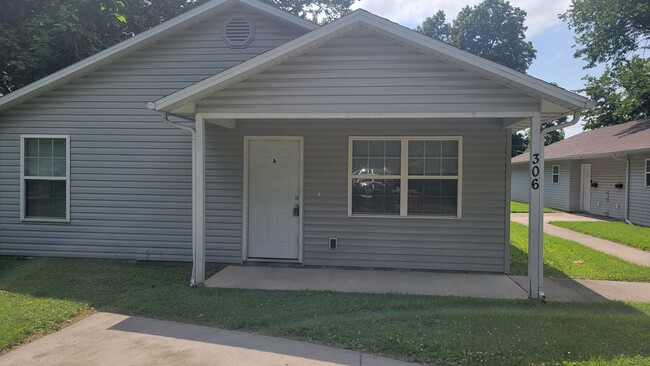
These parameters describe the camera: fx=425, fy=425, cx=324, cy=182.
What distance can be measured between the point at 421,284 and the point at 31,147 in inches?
303

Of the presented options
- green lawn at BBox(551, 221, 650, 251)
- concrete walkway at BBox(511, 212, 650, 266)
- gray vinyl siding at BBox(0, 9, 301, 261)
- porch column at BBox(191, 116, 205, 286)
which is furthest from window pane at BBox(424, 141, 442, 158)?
green lawn at BBox(551, 221, 650, 251)

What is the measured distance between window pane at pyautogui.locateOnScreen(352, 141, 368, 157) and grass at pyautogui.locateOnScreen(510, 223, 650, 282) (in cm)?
339

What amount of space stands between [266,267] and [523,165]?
22853 mm

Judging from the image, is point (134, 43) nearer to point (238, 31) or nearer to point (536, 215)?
point (238, 31)

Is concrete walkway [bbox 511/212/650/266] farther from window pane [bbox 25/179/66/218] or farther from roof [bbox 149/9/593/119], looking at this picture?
window pane [bbox 25/179/66/218]

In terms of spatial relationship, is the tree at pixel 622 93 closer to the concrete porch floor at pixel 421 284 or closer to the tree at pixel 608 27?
the tree at pixel 608 27

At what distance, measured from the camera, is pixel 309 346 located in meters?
4.24

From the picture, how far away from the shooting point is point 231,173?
791 centimetres

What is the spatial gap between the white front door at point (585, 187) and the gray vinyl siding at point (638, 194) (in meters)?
3.67

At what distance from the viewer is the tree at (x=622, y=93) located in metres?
22.9

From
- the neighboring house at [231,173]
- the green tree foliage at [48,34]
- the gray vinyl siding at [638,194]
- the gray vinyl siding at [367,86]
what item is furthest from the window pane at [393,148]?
the gray vinyl siding at [638,194]

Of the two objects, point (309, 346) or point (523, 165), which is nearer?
point (309, 346)

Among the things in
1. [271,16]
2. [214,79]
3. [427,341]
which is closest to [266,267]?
[214,79]

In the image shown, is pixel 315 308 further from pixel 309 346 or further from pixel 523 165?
pixel 523 165
